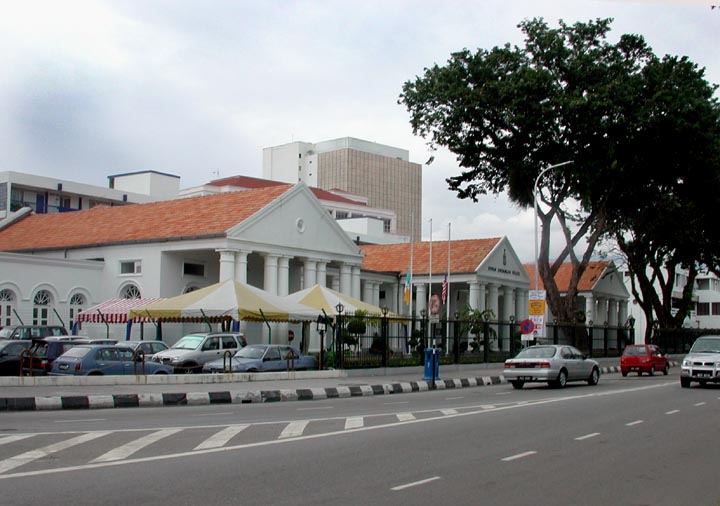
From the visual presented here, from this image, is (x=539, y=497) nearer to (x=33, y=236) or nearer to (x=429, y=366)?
(x=429, y=366)

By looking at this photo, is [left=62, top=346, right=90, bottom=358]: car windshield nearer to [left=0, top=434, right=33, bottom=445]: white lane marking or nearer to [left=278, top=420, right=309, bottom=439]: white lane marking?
[left=278, top=420, right=309, bottom=439]: white lane marking

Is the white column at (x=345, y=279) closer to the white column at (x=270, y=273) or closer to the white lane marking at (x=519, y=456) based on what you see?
the white column at (x=270, y=273)

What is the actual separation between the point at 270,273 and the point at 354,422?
29.4m

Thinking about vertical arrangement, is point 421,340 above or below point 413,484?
above

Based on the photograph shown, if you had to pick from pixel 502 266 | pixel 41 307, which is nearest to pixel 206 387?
pixel 41 307

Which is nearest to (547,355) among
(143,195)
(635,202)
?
(635,202)

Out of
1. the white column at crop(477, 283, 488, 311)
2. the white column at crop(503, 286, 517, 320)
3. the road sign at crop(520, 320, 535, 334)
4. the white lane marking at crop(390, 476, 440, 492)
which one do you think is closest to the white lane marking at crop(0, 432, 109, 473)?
the white lane marking at crop(390, 476, 440, 492)

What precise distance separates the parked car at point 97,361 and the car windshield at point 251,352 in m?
4.43

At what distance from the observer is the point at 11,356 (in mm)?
25172

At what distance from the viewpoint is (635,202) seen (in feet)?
161

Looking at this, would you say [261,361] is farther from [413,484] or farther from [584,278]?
[584,278]

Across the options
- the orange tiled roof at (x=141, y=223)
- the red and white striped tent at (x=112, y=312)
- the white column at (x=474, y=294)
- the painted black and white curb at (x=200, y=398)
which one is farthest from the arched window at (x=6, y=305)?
the white column at (x=474, y=294)

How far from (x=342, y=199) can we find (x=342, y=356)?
79.8 meters

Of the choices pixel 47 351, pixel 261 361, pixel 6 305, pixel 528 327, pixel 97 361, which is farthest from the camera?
pixel 6 305
